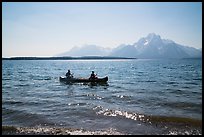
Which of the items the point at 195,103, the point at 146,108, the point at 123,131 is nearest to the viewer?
the point at 123,131

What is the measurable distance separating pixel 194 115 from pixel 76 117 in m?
7.90

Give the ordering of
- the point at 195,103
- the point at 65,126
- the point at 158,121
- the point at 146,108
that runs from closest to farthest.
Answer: the point at 65,126 < the point at 158,121 < the point at 146,108 < the point at 195,103

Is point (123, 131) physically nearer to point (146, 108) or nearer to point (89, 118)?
point (89, 118)

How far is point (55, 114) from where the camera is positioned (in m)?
16.2

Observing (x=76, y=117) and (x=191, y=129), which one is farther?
(x=76, y=117)

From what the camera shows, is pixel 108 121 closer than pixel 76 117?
Yes

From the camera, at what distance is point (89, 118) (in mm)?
15109

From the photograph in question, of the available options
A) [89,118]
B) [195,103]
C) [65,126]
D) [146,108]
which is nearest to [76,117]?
[89,118]

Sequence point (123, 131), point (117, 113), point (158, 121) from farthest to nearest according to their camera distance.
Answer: point (117, 113) → point (158, 121) → point (123, 131)

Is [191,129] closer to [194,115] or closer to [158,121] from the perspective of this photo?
[158,121]

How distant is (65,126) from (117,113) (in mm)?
4310

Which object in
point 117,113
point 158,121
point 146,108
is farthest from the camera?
point 146,108

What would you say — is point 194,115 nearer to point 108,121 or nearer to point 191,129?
point 191,129

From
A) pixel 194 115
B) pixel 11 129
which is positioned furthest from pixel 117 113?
pixel 11 129
